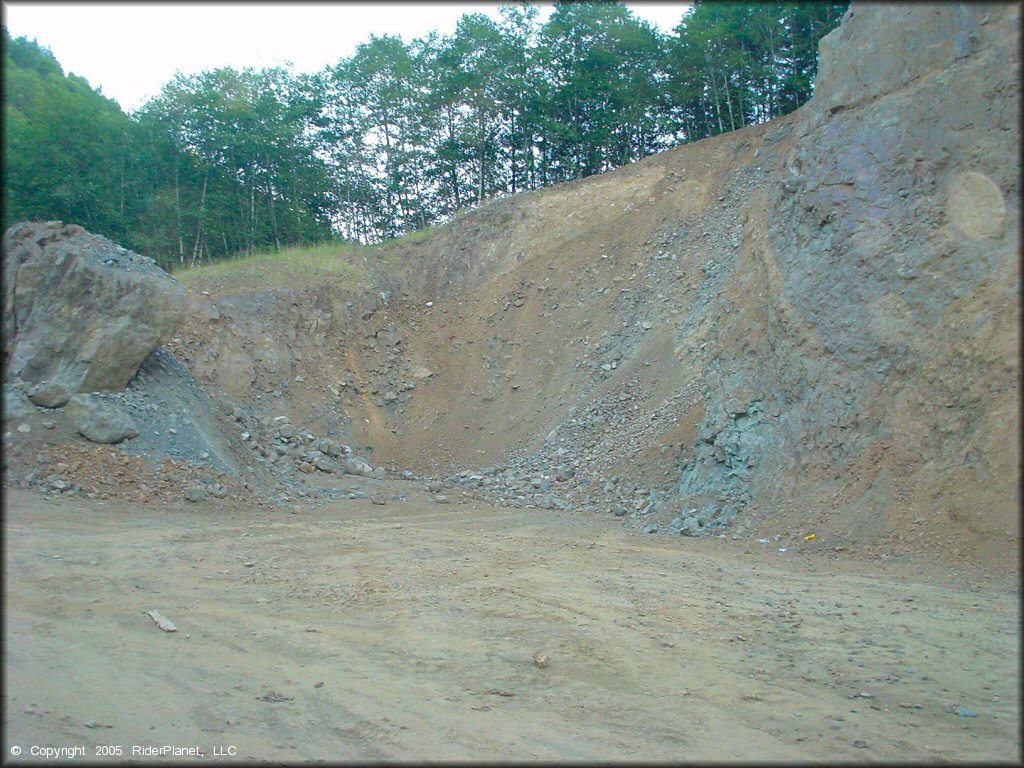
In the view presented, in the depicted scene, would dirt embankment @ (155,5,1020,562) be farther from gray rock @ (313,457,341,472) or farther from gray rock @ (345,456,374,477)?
gray rock @ (313,457,341,472)

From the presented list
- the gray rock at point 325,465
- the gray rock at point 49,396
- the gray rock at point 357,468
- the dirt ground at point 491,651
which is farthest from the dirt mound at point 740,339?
the gray rock at point 49,396

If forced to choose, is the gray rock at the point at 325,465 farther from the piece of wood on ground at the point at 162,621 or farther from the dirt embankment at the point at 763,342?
the piece of wood on ground at the point at 162,621

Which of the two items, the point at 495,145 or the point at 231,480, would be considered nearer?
the point at 231,480

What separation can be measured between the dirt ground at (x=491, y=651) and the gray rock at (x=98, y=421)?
2453 mm

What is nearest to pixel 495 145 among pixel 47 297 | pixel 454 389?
pixel 454 389

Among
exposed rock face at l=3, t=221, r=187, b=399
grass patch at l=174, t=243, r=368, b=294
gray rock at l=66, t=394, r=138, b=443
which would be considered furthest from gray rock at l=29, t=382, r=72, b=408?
grass patch at l=174, t=243, r=368, b=294

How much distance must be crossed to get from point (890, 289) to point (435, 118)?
77.0 feet

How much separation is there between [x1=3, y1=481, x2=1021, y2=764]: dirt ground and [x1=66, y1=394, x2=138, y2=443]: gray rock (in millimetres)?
2453

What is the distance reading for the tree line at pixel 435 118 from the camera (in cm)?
2580

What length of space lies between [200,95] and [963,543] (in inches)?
983

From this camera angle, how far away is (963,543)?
9719mm

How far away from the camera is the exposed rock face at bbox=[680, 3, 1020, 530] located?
10.7m

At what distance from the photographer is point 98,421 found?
12.9 m

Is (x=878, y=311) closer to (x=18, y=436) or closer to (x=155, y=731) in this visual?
(x=155, y=731)
